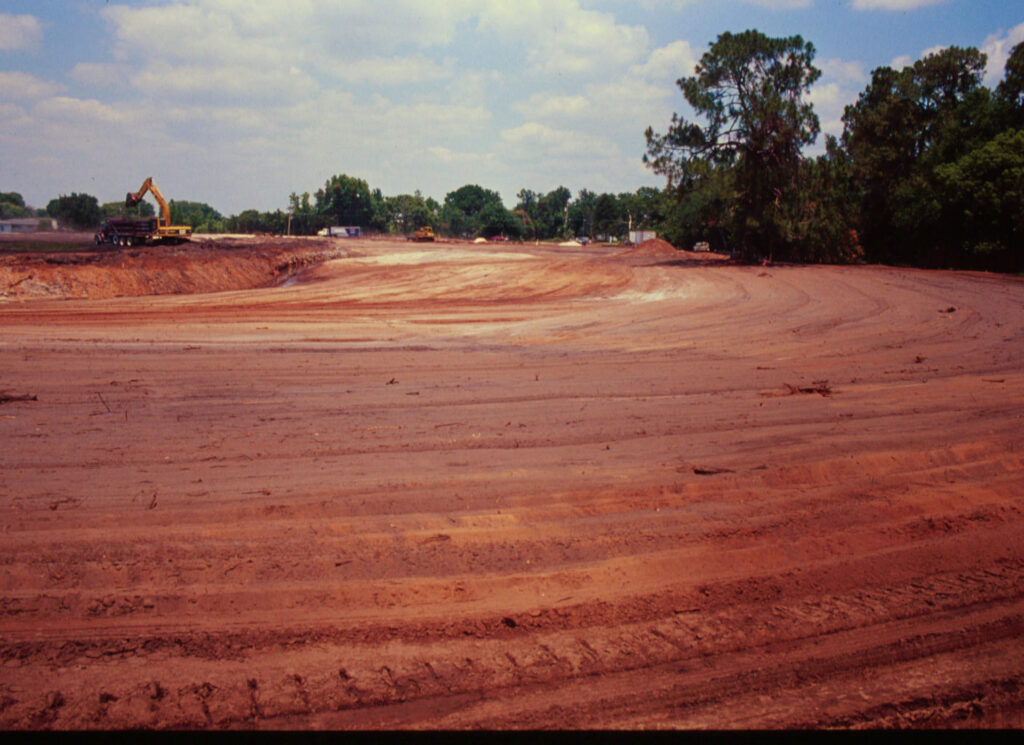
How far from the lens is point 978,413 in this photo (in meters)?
8.54

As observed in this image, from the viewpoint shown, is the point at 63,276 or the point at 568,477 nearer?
the point at 568,477

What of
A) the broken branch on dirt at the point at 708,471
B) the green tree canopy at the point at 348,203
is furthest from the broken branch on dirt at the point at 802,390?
the green tree canopy at the point at 348,203

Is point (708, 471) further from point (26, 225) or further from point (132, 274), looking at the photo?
point (26, 225)

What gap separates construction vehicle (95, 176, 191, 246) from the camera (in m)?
44.1

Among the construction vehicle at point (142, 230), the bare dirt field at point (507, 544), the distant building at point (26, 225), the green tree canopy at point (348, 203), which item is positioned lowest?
the bare dirt field at point (507, 544)

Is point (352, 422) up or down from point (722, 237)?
down

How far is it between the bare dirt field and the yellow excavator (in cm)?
3662

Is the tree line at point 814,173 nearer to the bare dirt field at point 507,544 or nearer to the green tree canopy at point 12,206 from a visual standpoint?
the bare dirt field at point 507,544

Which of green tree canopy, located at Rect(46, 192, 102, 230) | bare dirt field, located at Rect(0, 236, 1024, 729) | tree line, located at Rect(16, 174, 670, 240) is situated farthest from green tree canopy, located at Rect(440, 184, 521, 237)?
bare dirt field, located at Rect(0, 236, 1024, 729)

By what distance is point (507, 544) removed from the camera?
5.04 meters

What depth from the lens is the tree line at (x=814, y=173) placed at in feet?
111
